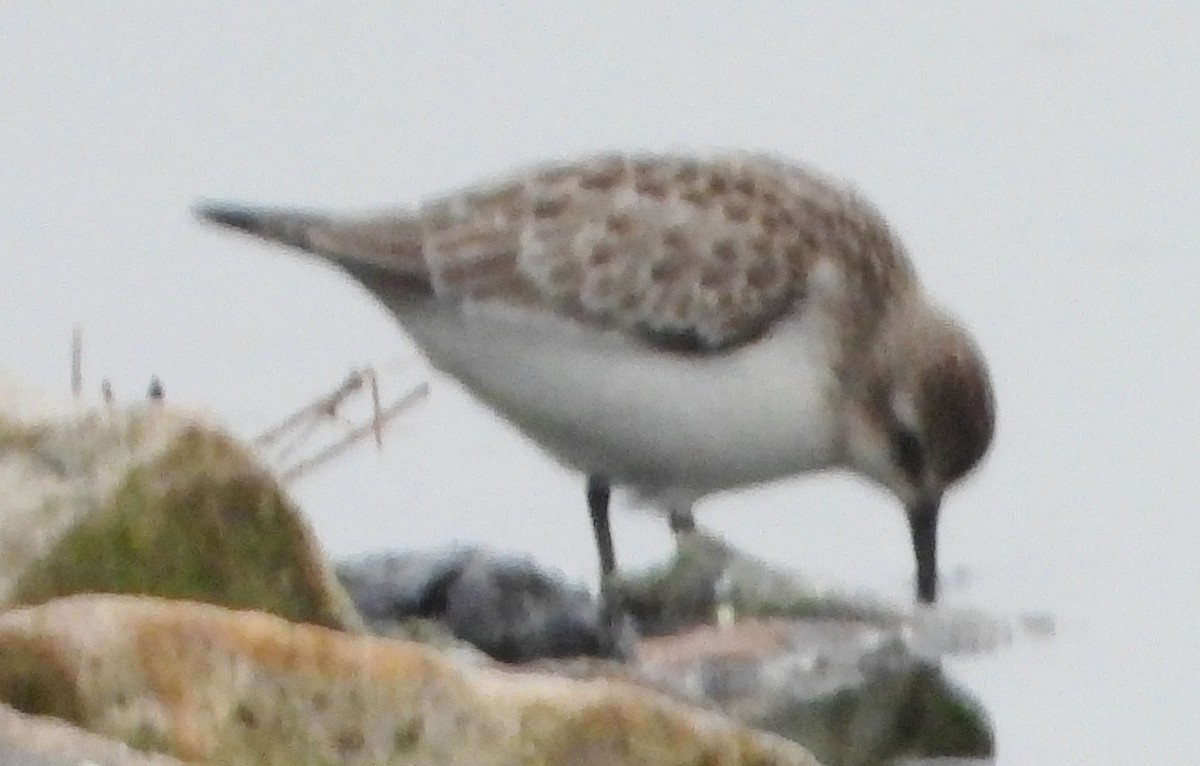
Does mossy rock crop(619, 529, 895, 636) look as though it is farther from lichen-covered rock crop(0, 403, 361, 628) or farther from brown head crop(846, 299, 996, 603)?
lichen-covered rock crop(0, 403, 361, 628)

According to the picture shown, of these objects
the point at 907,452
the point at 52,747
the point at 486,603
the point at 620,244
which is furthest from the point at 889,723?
the point at 52,747

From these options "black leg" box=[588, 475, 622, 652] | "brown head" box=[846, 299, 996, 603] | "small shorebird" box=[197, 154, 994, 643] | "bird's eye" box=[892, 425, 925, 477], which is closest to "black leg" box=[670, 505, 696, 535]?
"small shorebird" box=[197, 154, 994, 643]

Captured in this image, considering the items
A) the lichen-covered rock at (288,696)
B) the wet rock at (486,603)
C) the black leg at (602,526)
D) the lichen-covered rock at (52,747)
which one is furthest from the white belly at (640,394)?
the lichen-covered rock at (52,747)

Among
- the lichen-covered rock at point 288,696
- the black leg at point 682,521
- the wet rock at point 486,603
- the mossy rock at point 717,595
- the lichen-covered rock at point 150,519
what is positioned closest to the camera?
the lichen-covered rock at point 288,696

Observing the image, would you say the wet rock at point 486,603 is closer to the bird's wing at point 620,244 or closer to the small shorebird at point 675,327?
the small shorebird at point 675,327

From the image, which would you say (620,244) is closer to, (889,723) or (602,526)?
(602,526)
